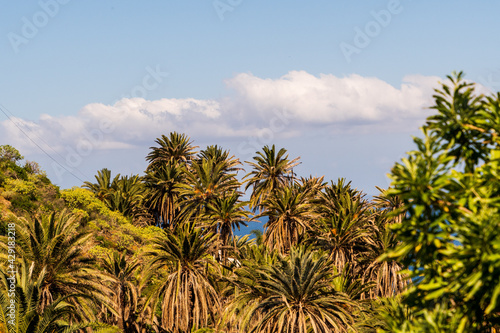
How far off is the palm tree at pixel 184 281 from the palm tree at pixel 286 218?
12997 mm

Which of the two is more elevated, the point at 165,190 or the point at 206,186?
the point at 165,190

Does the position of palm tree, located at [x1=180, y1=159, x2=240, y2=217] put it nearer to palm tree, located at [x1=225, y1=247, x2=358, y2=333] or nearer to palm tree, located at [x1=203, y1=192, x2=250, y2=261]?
palm tree, located at [x1=203, y1=192, x2=250, y2=261]

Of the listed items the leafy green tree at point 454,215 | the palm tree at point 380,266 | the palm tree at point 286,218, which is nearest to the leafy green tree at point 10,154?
the palm tree at point 286,218

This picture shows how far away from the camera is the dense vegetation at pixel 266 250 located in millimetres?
9969

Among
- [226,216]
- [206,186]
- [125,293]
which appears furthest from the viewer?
[206,186]

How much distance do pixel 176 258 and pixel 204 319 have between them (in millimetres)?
4677

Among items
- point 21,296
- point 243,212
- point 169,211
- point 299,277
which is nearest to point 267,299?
point 299,277

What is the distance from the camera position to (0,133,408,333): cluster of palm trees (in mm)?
26219

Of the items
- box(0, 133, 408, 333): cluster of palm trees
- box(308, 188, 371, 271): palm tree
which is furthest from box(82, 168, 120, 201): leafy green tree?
box(308, 188, 371, 271): palm tree

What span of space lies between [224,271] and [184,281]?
6.91 meters

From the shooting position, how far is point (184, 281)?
34.3 metres

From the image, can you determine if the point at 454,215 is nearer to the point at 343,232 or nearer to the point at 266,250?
the point at 266,250

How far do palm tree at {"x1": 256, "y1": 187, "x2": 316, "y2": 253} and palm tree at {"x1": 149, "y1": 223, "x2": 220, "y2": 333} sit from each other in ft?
42.6

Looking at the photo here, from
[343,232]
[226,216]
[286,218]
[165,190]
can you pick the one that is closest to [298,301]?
[343,232]
